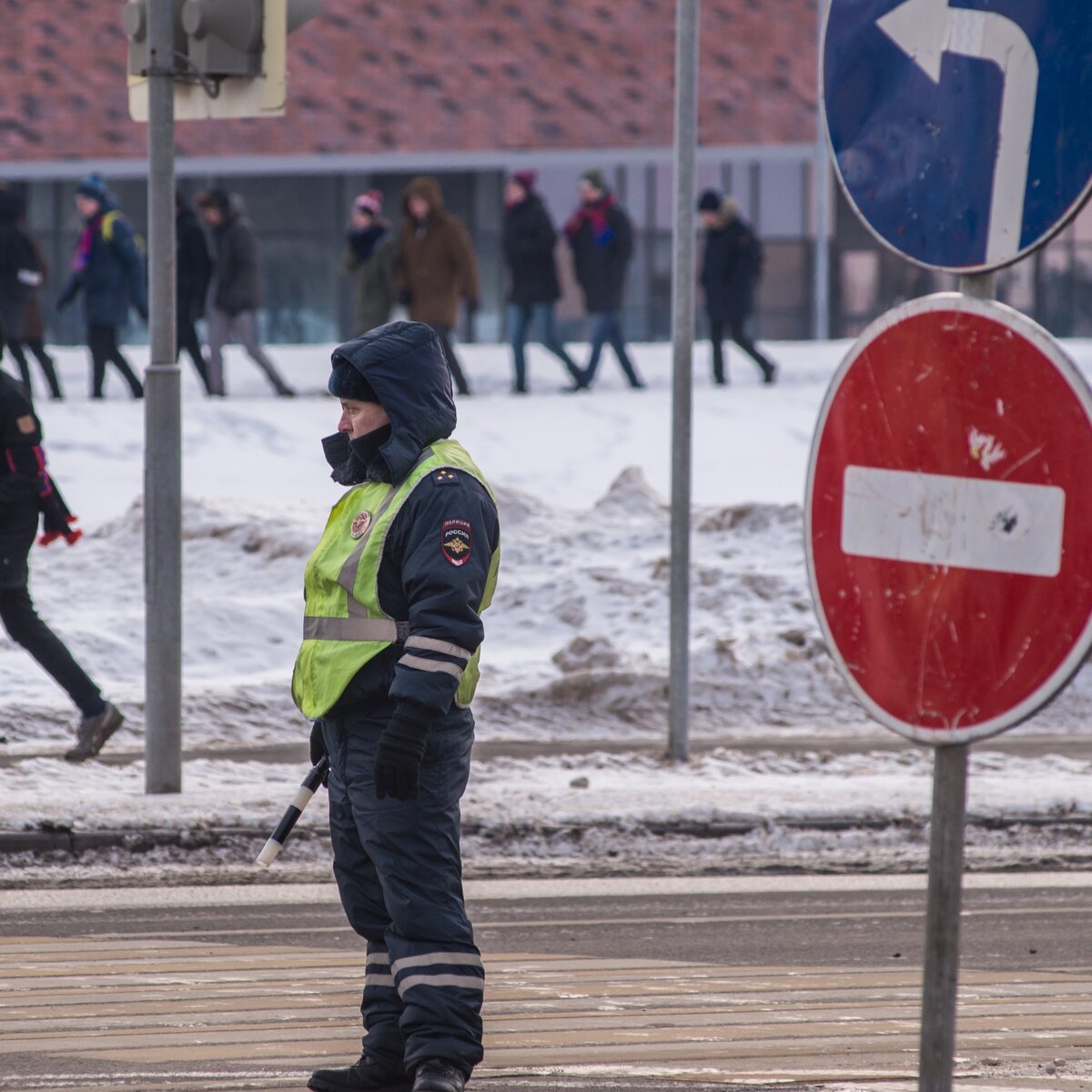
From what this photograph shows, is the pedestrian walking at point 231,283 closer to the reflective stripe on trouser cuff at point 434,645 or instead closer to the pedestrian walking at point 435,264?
the pedestrian walking at point 435,264

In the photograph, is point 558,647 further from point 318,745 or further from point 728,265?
point 728,265

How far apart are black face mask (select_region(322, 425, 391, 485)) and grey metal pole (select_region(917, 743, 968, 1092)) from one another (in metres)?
1.75

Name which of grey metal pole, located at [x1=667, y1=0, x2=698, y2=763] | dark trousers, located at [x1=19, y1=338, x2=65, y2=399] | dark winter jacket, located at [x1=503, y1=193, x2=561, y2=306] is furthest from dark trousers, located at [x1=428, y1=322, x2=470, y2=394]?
grey metal pole, located at [x1=667, y1=0, x2=698, y2=763]

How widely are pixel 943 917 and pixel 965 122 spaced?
1114 millimetres

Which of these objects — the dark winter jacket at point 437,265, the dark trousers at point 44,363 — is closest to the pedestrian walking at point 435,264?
the dark winter jacket at point 437,265

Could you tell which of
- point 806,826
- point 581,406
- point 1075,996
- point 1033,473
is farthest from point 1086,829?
point 581,406

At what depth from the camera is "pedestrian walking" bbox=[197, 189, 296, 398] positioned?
62.5 ft

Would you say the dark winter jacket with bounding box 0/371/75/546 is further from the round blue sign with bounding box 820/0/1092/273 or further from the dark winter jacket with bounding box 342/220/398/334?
the dark winter jacket with bounding box 342/220/398/334

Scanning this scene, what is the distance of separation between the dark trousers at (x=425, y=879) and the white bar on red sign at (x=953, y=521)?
4.75 feet

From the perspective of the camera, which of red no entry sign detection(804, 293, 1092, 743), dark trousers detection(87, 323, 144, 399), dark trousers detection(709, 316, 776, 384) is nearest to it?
red no entry sign detection(804, 293, 1092, 743)

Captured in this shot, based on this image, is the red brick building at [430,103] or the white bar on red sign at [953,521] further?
the red brick building at [430,103]

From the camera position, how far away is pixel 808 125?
2839 cm

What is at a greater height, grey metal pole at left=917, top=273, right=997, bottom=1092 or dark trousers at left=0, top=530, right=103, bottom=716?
grey metal pole at left=917, top=273, right=997, bottom=1092

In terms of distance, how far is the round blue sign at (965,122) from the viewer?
298 centimetres
